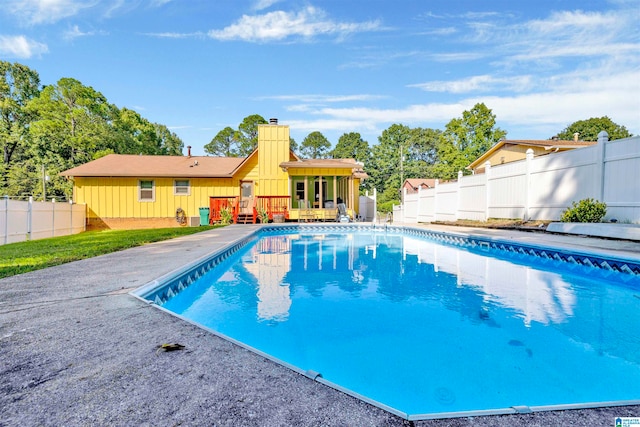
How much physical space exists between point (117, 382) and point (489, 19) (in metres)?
20.3

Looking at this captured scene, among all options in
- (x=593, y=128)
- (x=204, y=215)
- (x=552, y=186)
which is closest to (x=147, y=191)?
(x=204, y=215)

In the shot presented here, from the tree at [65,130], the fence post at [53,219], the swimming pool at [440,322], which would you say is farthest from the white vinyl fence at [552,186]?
the tree at [65,130]

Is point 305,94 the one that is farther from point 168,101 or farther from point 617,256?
point 617,256

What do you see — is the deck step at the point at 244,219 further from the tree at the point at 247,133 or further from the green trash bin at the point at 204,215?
the tree at the point at 247,133

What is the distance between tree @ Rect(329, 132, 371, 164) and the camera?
5175 centimetres

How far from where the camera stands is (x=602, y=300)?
15.8 feet

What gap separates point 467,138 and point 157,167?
102ft

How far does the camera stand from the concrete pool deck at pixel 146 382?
141 cm

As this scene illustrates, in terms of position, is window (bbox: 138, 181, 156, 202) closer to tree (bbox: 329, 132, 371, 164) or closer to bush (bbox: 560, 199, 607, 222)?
bush (bbox: 560, 199, 607, 222)

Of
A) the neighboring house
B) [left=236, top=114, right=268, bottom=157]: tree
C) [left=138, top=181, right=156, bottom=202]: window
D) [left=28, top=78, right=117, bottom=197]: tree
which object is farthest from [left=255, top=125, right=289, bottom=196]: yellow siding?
[left=236, top=114, right=268, bottom=157]: tree

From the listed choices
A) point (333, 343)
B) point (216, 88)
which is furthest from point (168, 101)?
point (333, 343)

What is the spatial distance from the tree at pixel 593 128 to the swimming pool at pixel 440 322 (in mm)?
51729

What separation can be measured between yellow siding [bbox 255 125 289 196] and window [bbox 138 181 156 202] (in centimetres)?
552

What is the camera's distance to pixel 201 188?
18.3 m
